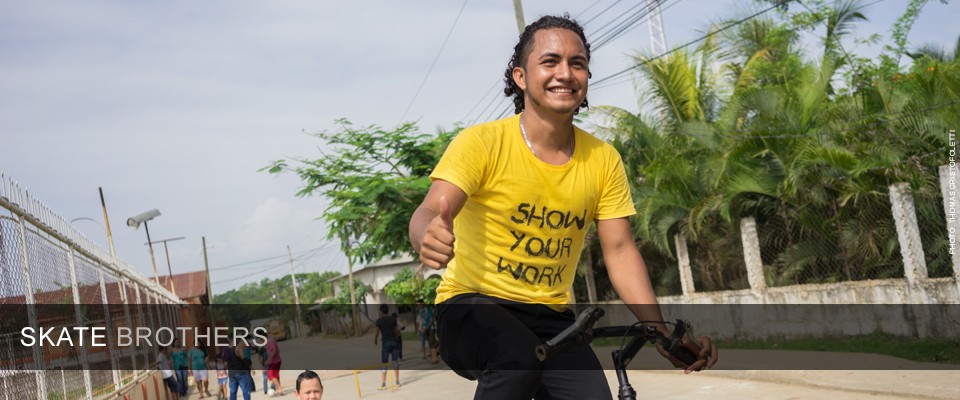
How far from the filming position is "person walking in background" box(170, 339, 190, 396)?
18.6m

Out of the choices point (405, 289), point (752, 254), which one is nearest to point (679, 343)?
point (752, 254)

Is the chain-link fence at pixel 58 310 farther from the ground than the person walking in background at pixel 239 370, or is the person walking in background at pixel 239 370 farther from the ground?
the chain-link fence at pixel 58 310

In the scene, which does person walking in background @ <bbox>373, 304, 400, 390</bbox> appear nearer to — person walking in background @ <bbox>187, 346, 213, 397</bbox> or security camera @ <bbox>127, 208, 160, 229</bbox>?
person walking in background @ <bbox>187, 346, 213, 397</bbox>

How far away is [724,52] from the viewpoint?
18.8m

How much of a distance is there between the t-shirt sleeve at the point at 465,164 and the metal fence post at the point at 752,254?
12.7 meters

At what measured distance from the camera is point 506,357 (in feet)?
8.94

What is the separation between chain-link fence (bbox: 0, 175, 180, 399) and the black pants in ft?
11.0

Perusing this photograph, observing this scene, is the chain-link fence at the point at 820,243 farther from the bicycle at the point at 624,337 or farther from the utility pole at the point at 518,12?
the bicycle at the point at 624,337

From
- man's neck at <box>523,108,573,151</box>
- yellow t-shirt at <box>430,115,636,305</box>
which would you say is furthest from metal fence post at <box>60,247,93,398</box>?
man's neck at <box>523,108,573,151</box>

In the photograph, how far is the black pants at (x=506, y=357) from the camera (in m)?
2.72

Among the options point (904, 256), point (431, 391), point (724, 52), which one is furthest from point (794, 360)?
point (724, 52)

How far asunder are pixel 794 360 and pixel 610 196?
9.48 meters

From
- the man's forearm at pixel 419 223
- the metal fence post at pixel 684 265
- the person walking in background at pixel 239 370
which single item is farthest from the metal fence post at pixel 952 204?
the person walking in background at pixel 239 370

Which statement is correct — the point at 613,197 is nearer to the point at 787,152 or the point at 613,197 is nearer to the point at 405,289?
the point at 787,152
